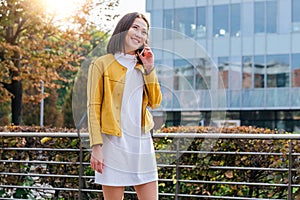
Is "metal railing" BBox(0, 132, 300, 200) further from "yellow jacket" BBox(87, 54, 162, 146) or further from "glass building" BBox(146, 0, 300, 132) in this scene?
"glass building" BBox(146, 0, 300, 132)

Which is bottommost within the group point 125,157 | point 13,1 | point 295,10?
point 125,157

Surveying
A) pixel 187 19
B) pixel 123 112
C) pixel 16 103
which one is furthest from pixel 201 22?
pixel 123 112

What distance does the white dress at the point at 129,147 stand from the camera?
13.8 feet

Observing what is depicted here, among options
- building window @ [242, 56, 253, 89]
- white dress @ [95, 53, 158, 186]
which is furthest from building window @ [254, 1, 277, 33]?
white dress @ [95, 53, 158, 186]

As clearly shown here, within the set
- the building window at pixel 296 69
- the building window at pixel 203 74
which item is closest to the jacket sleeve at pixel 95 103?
Result: the building window at pixel 203 74

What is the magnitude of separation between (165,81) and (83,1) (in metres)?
16.0

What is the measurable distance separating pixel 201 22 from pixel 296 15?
5401 mm

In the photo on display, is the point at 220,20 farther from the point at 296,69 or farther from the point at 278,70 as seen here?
the point at 296,69

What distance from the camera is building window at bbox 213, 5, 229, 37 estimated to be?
35969mm

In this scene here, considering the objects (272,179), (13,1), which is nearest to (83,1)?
(13,1)

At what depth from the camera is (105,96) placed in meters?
4.17

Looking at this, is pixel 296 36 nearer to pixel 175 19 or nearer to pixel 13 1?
pixel 175 19

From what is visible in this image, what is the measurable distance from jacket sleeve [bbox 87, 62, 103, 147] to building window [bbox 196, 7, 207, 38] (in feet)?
107

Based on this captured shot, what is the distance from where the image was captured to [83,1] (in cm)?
2095
